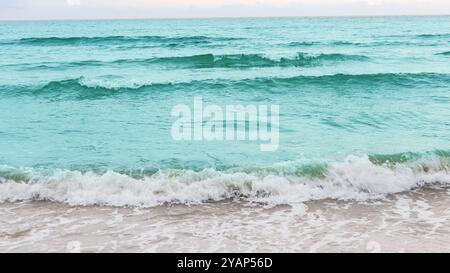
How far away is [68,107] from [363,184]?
9.48 m

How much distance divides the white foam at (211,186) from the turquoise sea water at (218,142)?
0.07ft

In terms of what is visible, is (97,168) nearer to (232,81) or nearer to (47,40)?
(232,81)

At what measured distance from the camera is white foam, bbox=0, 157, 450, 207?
6.34 metres

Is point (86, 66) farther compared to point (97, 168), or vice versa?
point (86, 66)

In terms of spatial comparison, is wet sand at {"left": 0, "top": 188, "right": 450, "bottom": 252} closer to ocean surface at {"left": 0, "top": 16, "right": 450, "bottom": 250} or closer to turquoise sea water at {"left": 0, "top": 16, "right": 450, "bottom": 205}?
ocean surface at {"left": 0, "top": 16, "right": 450, "bottom": 250}

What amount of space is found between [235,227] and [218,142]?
4.07 m

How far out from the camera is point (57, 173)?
23.4 ft

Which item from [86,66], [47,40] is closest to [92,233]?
[86,66]

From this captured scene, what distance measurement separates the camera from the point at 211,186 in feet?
21.7

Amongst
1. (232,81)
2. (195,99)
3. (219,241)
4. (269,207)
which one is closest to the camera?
(219,241)
